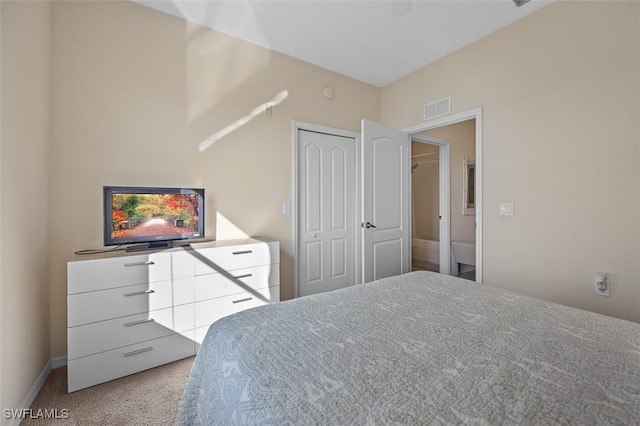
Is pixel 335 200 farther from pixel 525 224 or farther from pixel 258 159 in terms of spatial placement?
pixel 525 224

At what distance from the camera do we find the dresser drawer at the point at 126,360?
1828mm

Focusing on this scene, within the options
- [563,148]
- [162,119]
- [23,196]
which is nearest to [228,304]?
[23,196]

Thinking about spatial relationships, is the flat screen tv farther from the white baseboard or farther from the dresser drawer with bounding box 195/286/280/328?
the white baseboard

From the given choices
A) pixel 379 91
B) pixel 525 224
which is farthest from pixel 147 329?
pixel 379 91

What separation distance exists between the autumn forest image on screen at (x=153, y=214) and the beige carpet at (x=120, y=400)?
3.41 feet

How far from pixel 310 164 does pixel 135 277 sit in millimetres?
2090

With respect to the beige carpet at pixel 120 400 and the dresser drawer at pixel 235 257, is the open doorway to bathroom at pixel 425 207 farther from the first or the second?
the beige carpet at pixel 120 400

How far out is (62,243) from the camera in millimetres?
2115

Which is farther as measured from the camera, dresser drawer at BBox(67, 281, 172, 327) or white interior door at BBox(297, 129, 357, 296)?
white interior door at BBox(297, 129, 357, 296)

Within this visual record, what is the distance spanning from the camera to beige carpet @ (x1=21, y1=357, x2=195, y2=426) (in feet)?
5.26

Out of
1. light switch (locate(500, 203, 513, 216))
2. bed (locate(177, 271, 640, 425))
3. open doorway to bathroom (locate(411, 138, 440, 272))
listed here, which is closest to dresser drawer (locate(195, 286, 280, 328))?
bed (locate(177, 271, 640, 425))

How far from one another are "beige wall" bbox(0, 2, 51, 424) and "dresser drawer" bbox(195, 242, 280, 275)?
98 cm

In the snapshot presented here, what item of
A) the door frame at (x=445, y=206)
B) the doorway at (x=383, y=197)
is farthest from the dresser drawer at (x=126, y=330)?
the door frame at (x=445, y=206)

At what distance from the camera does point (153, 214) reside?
90.1 inches
